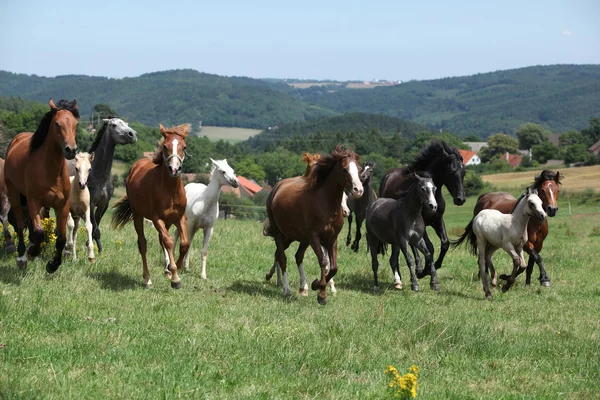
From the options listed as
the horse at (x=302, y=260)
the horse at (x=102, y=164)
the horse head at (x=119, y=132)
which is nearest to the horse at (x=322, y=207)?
the horse at (x=302, y=260)

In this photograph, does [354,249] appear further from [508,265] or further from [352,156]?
[352,156]

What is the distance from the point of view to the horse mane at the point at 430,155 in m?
14.0

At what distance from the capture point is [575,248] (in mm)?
20781

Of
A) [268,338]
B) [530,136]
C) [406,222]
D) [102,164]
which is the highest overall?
[102,164]

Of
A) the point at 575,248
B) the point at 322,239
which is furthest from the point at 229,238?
the point at 575,248

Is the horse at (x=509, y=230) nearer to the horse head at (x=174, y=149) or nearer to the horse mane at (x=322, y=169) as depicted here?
the horse mane at (x=322, y=169)

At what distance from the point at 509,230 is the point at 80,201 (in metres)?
7.23

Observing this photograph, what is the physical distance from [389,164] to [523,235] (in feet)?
356

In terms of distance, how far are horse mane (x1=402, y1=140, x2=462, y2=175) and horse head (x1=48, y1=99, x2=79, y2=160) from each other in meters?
6.22

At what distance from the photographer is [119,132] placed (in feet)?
43.0

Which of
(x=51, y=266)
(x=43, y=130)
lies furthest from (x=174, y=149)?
(x=51, y=266)

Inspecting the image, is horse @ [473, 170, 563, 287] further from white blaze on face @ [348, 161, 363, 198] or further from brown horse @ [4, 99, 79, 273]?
brown horse @ [4, 99, 79, 273]

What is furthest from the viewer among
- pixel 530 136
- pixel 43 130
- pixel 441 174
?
pixel 530 136

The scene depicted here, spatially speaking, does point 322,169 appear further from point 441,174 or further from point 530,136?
point 530,136
